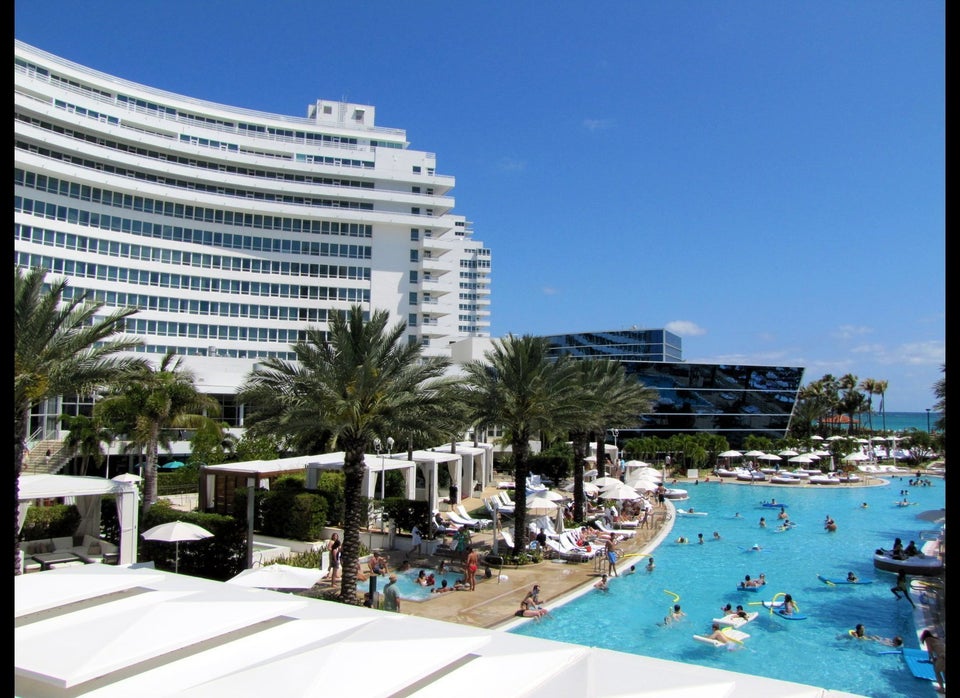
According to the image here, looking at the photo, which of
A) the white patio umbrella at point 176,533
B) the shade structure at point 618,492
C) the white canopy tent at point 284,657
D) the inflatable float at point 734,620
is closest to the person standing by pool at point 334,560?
the white patio umbrella at point 176,533

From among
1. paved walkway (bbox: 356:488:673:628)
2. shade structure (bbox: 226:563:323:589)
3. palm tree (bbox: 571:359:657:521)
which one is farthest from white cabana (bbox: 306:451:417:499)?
shade structure (bbox: 226:563:323:589)

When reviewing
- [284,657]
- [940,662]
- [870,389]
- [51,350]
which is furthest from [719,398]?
[940,662]

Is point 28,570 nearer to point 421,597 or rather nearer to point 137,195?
point 421,597

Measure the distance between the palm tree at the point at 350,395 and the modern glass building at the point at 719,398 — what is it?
55413mm

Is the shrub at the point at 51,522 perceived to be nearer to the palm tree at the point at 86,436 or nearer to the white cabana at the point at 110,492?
the white cabana at the point at 110,492

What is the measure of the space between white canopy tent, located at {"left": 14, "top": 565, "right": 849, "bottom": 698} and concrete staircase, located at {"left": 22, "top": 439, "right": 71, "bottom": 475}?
3181cm

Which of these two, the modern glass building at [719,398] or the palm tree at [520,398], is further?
the modern glass building at [719,398]

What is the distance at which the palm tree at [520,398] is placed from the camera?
856 inches

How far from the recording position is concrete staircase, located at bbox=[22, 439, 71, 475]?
36.8m

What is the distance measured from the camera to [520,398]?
2186cm

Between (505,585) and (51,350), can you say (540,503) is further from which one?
(51,350)

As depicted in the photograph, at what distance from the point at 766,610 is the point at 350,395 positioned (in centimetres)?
1266

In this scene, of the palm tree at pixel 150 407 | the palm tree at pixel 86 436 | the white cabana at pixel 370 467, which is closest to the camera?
the palm tree at pixel 150 407

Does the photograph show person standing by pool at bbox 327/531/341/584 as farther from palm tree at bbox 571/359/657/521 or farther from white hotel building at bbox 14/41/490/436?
white hotel building at bbox 14/41/490/436
